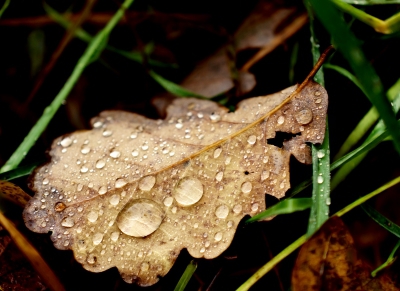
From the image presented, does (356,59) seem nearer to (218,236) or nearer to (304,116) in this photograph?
(304,116)

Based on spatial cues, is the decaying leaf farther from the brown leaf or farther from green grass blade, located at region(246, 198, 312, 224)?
the brown leaf

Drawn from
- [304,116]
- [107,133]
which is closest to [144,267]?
[107,133]

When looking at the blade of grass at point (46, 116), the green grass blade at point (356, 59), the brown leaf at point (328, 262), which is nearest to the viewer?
the green grass blade at point (356, 59)

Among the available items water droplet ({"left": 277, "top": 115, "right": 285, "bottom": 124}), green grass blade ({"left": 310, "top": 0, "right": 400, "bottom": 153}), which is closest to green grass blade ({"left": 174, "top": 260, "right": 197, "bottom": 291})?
water droplet ({"left": 277, "top": 115, "right": 285, "bottom": 124})

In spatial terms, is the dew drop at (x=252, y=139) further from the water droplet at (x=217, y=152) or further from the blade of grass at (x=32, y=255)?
the blade of grass at (x=32, y=255)

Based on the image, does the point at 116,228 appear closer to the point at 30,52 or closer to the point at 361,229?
the point at 361,229

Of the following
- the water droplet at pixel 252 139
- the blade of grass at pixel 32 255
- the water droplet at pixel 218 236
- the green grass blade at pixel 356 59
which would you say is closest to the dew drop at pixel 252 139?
the water droplet at pixel 252 139

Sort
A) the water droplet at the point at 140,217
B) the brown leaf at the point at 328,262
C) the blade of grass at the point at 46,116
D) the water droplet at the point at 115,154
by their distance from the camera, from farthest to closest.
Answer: the blade of grass at the point at 46,116
the water droplet at the point at 115,154
the water droplet at the point at 140,217
the brown leaf at the point at 328,262

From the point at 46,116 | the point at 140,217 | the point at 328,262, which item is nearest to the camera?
the point at 328,262
